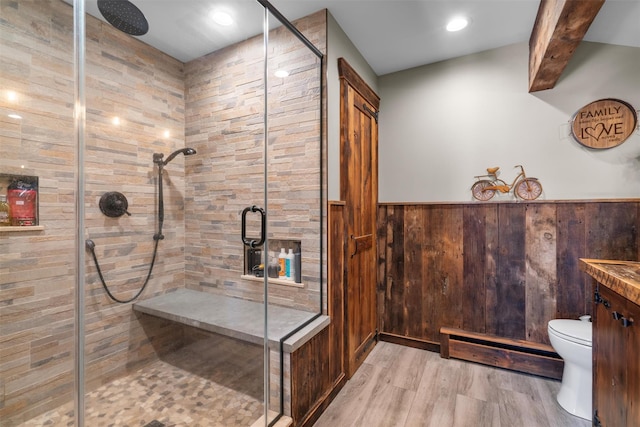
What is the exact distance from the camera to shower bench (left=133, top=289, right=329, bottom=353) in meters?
1.62

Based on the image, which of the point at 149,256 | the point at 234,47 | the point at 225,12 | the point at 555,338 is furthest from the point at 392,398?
the point at 225,12

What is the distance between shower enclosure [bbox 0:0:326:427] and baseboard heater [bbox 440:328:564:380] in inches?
50.8

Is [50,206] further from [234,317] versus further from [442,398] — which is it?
[442,398]

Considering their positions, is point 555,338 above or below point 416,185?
below

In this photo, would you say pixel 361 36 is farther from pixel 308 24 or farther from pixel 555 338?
pixel 555 338

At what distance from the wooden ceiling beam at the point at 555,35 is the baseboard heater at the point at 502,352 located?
195cm

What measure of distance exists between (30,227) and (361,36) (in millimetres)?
2309

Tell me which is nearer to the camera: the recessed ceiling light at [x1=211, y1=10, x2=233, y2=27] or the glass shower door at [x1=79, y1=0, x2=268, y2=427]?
the glass shower door at [x1=79, y1=0, x2=268, y2=427]

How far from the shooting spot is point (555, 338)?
1.87 m

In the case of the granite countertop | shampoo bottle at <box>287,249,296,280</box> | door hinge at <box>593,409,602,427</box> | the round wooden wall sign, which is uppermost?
the round wooden wall sign

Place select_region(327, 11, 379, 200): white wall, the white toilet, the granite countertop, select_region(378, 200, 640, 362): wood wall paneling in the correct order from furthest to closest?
select_region(378, 200, 640, 362): wood wall paneling, select_region(327, 11, 379, 200): white wall, the white toilet, the granite countertop

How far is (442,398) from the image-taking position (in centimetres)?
192

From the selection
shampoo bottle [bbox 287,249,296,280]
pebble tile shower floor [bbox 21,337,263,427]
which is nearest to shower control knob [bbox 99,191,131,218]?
pebble tile shower floor [bbox 21,337,263,427]

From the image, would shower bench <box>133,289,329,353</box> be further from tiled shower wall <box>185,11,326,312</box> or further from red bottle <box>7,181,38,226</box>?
red bottle <box>7,181,38,226</box>
